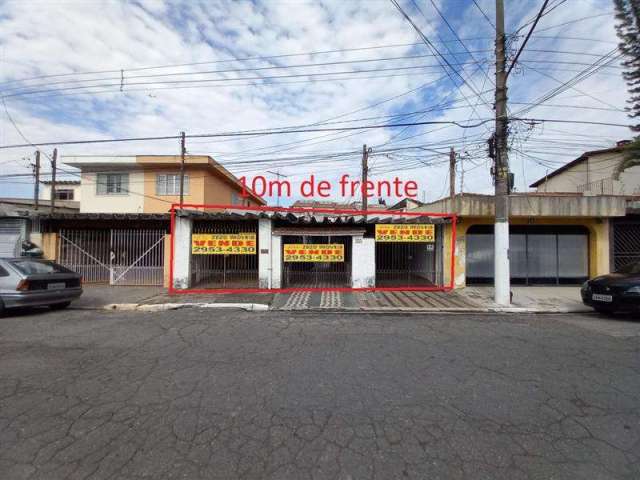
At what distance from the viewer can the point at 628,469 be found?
2.14m

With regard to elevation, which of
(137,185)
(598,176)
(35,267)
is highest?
(598,176)

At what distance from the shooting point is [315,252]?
1005 cm

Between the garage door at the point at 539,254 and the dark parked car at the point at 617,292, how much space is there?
3.92 m

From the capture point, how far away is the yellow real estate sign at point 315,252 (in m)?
10.0

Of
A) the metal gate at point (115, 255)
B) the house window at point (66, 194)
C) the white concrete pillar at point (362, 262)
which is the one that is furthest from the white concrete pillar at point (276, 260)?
the house window at point (66, 194)

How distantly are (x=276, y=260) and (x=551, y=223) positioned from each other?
10.2 m

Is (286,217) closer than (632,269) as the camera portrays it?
No

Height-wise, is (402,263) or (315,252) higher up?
(315,252)

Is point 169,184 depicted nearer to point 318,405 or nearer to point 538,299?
point 318,405

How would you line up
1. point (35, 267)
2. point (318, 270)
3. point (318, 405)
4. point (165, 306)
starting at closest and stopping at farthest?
point (318, 405) → point (35, 267) → point (165, 306) → point (318, 270)

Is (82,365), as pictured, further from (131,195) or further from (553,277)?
(131,195)

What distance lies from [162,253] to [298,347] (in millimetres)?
8353

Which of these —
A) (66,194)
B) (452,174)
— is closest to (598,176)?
(452,174)

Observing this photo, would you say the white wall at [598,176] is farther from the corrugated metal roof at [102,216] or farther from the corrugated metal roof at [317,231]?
the corrugated metal roof at [102,216]
